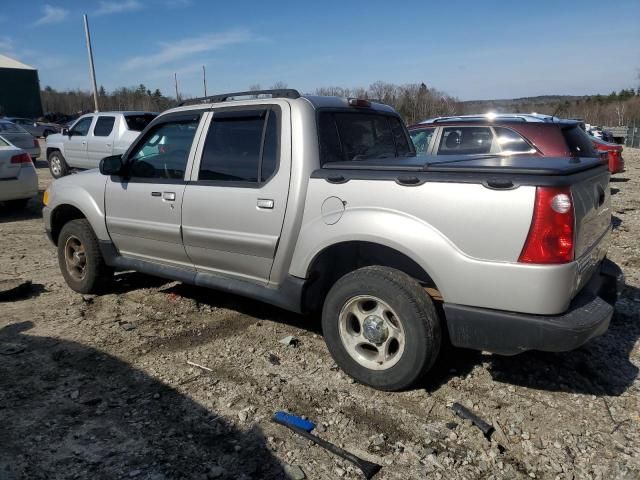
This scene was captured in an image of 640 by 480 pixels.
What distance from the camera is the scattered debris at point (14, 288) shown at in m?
5.21

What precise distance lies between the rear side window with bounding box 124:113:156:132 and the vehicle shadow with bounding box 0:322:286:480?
10.4 m

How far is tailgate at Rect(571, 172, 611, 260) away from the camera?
2.87m

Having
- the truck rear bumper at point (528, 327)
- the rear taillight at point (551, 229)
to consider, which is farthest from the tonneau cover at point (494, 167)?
the truck rear bumper at point (528, 327)

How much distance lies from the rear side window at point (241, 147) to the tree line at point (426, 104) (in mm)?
847

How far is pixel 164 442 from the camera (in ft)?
9.41

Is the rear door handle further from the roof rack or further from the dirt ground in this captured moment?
the dirt ground

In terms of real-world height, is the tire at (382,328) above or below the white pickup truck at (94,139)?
below

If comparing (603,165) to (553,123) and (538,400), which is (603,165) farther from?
(553,123)

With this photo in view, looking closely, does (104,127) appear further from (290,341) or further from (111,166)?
(290,341)

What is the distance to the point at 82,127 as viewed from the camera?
47.1 ft

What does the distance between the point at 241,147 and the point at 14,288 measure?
10.0ft

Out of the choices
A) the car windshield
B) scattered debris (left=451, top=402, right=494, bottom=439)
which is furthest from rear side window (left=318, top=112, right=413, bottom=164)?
the car windshield

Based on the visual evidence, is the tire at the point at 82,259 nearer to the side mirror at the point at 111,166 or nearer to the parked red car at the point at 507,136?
the side mirror at the point at 111,166

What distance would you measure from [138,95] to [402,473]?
74.7m
